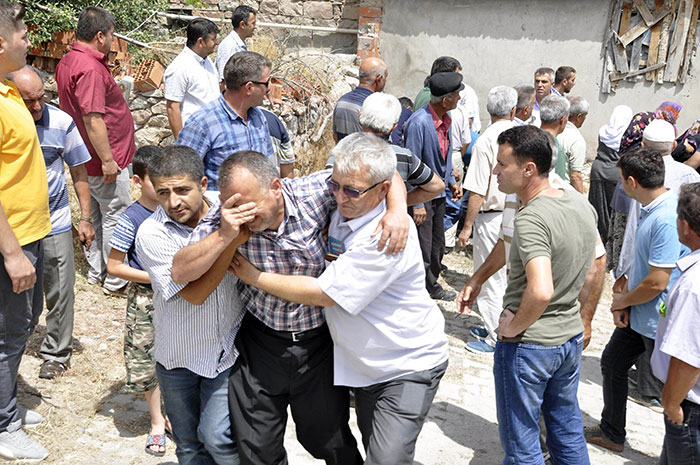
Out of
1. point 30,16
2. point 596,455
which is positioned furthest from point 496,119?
point 30,16

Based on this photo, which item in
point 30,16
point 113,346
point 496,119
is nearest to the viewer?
point 113,346

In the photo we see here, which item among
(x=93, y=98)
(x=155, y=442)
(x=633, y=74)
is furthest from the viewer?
(x=633, y=74)

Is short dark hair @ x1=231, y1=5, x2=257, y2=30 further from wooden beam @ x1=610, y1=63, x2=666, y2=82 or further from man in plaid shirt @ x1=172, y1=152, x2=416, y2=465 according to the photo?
wooden beam @ x1=610, y1=63, x2=666, y2=82

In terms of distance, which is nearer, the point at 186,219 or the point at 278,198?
the point at 278,198

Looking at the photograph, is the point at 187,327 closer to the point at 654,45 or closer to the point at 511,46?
the point at 511,46

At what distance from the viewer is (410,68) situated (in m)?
11.8

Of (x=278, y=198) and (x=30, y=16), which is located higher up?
(x=30, y=16)

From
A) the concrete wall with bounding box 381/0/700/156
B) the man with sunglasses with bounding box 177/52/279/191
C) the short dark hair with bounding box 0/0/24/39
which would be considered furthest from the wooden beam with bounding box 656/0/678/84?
the short dark hair with bounding box 0/0/24/39

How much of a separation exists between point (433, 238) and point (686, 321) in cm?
388

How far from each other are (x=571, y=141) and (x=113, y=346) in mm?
4561

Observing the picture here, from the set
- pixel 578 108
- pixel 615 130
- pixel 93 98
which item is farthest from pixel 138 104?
pixel 615 130

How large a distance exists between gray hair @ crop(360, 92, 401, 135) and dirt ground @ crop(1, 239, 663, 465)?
2.00 m

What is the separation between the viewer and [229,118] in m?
4.24

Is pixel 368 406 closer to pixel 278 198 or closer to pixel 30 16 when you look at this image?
pixel 278 198
